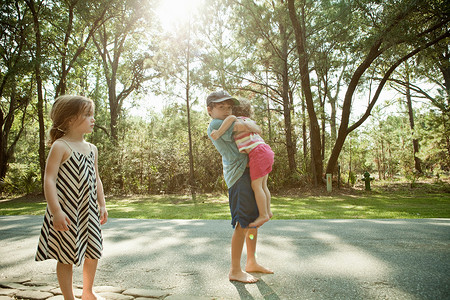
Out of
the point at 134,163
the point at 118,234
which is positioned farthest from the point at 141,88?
the point at 118,234

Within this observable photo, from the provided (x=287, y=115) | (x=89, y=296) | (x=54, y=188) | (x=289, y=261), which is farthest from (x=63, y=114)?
(x=287, y=115)

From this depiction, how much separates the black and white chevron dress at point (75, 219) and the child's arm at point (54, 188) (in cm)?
6

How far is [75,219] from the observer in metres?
2.08

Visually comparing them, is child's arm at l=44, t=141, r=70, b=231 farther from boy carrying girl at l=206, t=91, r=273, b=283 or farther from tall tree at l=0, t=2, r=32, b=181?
tall tree at l=0, t=2, r=32, b=181

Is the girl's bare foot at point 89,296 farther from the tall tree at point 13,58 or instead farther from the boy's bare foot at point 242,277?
the tall tree at point 13,58

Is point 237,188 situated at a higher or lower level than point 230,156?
lower

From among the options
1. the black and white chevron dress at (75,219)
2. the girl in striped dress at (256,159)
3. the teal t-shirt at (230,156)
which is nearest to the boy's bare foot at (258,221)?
the girl in striped dress at (256,159)

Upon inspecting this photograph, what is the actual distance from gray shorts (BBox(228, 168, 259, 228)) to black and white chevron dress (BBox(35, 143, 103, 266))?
42.5 inches

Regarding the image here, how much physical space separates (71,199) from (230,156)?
4.21ft

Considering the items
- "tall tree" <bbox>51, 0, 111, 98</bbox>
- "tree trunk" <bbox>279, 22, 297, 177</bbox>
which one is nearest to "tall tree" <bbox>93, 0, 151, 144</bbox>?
"tall tree" <bbox>51, 0, 111, 98</bbox>

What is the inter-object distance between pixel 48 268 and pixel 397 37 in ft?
38.3

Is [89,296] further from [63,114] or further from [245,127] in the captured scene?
[245,127]

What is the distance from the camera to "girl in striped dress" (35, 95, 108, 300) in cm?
201

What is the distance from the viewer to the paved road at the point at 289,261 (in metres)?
2.20
